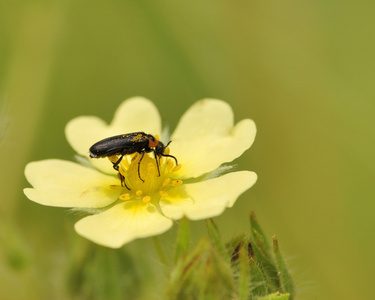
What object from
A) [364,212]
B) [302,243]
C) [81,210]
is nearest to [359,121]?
[364,212]

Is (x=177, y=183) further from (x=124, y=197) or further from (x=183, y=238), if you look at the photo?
(x=183, y=238)

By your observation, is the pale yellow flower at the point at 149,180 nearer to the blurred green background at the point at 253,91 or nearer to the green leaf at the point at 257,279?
the green leaf at the point at 257,279

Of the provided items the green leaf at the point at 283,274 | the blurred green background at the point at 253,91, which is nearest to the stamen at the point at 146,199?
the green leaf at the point at 283,274

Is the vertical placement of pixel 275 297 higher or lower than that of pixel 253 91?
lower

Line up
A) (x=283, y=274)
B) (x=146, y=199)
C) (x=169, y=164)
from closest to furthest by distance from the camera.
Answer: (x=283, y=274)
(x=146, y=199)
(x=169, y=164)

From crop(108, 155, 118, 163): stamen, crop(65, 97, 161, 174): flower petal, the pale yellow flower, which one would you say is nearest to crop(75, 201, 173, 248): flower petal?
the pale yellow flower

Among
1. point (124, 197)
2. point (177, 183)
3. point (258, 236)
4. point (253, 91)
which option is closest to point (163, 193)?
point (177, 183)

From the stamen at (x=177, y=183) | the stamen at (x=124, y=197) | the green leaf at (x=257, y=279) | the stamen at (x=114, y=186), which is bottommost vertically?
the green leaf at (x=257, y=279)

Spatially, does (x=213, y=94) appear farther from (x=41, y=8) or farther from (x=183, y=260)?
(x=183, y=260)
